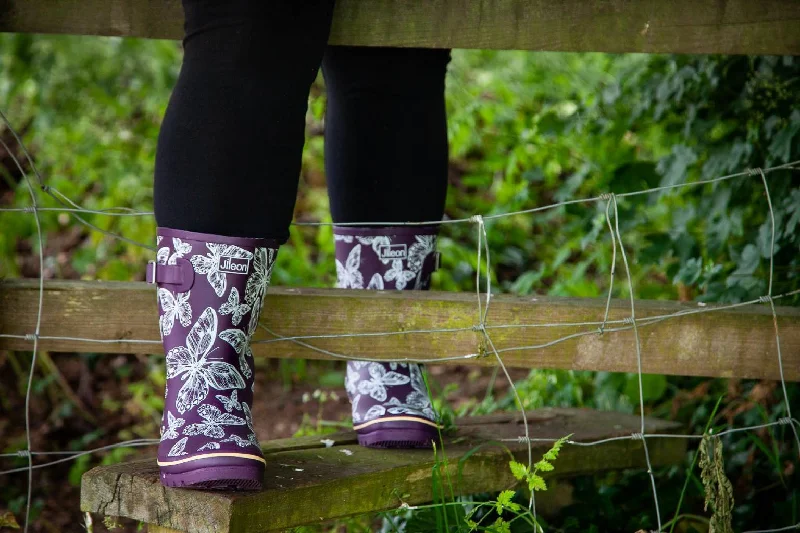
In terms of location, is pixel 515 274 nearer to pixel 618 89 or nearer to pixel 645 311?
pixel 618 89

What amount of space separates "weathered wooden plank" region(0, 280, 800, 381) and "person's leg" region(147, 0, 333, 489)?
8.1 inches

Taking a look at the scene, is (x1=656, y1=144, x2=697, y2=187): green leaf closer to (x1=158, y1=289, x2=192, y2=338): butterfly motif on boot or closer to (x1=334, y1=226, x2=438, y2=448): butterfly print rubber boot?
(x1=334, y1=226, x2=438, y2=448): butterfly print rubber boot

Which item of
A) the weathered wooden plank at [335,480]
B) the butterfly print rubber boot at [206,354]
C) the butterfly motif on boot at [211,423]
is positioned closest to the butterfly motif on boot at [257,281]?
the butterfly print rubber boot at [206,354]

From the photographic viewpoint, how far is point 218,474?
3.89 ft

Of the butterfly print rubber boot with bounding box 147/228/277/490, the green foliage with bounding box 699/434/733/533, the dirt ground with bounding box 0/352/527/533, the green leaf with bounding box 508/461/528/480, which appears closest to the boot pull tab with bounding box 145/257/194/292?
the butterfly print rubber boot with bounding box 147/228/277/490

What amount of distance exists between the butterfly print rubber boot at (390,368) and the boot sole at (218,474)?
328 mm

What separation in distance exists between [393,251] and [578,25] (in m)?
0.46

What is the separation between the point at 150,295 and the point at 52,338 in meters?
0.17

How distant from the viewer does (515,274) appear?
3.36 metres

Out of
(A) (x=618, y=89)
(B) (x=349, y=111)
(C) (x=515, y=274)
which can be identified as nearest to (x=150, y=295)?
(B) (x=349, y=111)

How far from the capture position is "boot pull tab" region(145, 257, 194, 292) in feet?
3.96

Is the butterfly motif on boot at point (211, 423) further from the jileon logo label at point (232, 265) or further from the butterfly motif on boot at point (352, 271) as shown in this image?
the butterfly motif on boot at point (352, 271)

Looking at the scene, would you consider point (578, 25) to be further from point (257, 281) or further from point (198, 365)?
point (198, 365)

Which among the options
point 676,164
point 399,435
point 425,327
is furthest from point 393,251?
point 676,164
